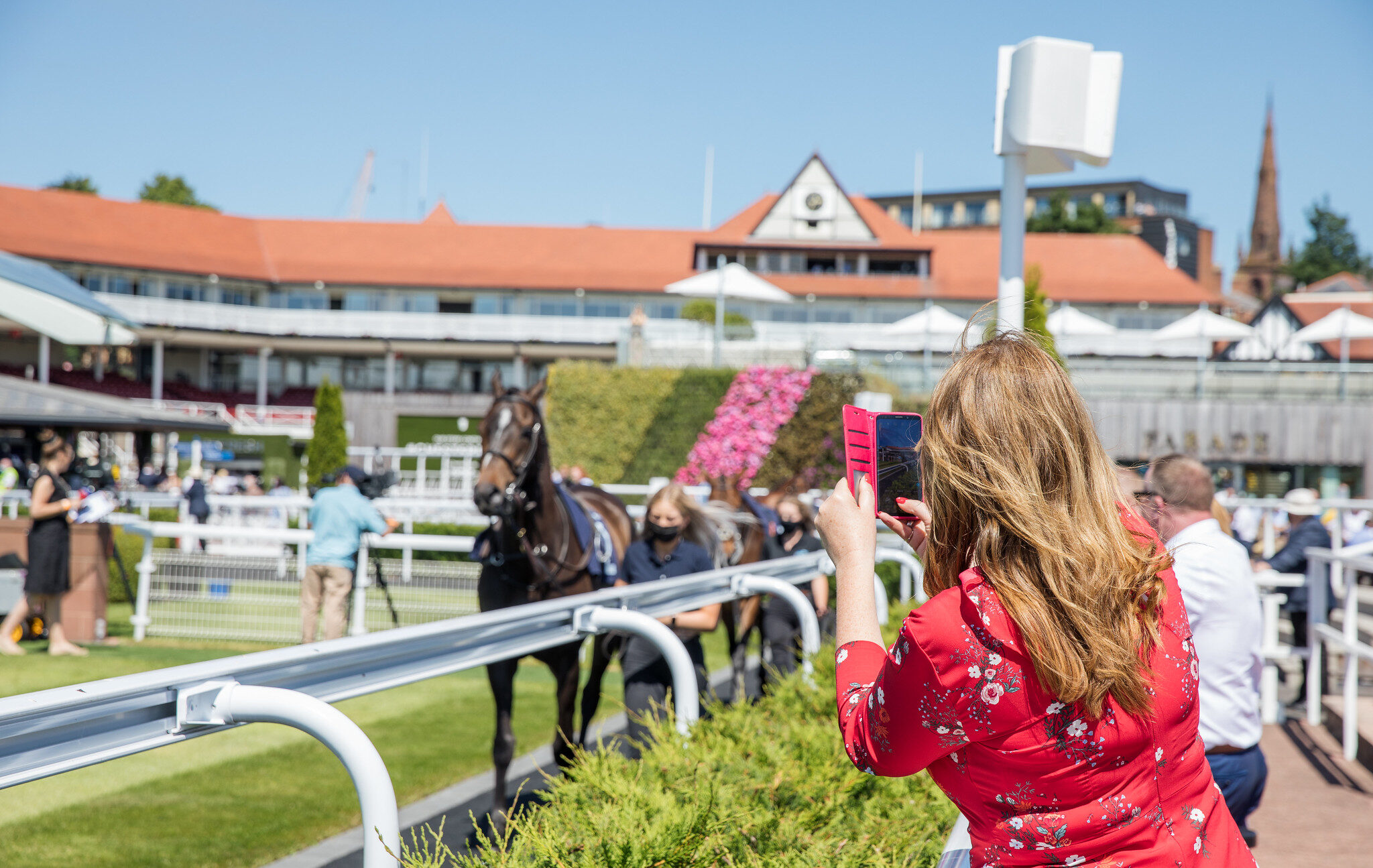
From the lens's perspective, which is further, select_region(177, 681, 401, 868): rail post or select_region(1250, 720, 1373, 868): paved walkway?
select_region(1250, 720, 1373, 868): paved walkway

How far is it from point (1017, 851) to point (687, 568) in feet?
14.1

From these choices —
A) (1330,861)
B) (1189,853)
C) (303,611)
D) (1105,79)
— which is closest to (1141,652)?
(1189,853)

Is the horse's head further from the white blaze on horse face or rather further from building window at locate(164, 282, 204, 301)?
building window at locate(164, 282, 204, 301)

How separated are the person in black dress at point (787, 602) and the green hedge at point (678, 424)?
645 inches

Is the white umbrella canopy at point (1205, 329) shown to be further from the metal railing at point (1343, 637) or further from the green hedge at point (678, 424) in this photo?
the metal railing at point (1343, 637)

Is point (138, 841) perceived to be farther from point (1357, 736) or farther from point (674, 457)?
point (674, 457)

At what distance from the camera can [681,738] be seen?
3285 mm

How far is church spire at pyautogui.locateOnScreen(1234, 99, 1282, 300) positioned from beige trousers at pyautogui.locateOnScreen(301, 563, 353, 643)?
340 feet

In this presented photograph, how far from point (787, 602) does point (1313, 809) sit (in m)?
3.28

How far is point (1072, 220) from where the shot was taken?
3009 inches

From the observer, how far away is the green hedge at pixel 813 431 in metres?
22.5

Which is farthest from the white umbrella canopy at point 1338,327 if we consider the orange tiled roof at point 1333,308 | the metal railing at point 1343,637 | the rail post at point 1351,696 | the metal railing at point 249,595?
the metal railing at point 249,595

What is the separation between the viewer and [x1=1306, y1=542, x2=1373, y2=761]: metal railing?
664 centimetres

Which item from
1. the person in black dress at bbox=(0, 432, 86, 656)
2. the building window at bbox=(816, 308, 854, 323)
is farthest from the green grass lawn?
the building window at bbox=(816, 308, 854, 323)
